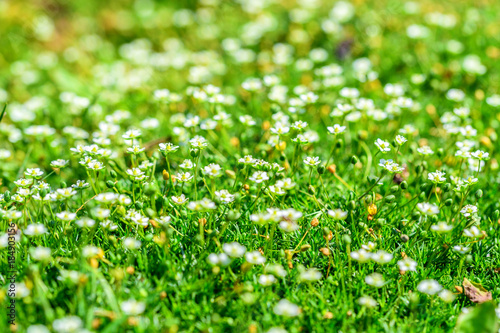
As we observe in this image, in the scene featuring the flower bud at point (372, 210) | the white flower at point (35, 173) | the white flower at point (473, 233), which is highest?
the white flower at point (35, 173)

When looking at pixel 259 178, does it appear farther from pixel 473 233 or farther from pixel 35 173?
pixel 35 173

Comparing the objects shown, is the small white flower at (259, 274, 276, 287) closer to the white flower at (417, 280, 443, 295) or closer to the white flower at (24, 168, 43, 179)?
the white flower at (417, 280, 443, 295)

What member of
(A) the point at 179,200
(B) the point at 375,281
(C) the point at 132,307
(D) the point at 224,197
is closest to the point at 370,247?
(B) the point at 375,281

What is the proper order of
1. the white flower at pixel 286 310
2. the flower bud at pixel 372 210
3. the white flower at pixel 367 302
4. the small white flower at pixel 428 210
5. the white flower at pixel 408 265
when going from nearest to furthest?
the white flower at pixel 286 310 < the white flower at pixel 367 302 < the white flower at pixel 408 265 < the small white flower at pixel 428 210 < the flower bud at pixel 372 210

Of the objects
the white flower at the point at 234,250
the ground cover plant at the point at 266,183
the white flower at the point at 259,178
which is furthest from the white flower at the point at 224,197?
the white flower at the point at 234,250

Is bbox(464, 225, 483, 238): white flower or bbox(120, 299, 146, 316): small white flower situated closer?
bbox(120, 299, 146, 316): small white flower

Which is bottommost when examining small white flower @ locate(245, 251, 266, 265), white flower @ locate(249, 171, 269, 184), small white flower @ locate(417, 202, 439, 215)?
small white flower @ locate(417, 202, 439, 215)

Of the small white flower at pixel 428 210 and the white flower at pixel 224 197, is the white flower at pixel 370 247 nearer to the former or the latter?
the small white flower at pixel 428 210

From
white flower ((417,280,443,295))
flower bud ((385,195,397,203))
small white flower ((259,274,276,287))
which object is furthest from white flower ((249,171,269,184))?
white flower ((417,280,443,295))
